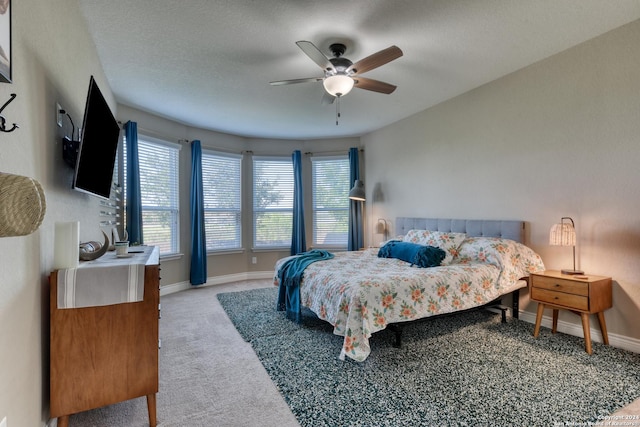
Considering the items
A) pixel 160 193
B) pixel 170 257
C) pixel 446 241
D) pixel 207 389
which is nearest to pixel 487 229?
pixel 446 241

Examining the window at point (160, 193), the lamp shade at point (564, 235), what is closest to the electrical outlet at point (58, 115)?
the window at point (160, 193)

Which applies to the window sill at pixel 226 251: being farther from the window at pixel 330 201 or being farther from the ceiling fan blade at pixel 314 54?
the ceiling fan blade at pixel 314 54

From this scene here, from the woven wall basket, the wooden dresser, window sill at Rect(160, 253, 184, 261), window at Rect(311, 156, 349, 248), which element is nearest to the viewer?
the woven wall basket

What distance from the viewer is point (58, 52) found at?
1.85 meters

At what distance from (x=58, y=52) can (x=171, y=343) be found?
2.45 metres

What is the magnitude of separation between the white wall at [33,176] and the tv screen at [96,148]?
0.41 feet

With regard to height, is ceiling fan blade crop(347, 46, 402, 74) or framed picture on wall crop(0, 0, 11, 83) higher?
ceiling fan blade crop(347, 46, 402, 74)

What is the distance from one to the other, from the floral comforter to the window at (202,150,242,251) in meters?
2.78

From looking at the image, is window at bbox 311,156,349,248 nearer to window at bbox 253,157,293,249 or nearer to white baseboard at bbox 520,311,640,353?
window at bbox 253,157,293,249

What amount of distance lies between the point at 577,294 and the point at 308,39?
314 cm

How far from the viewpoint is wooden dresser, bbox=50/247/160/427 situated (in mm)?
1571

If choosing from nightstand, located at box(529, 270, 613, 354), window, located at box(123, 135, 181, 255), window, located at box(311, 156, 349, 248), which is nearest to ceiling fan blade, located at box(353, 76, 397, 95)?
nightstand, located at box(529, 270, 613, 354)

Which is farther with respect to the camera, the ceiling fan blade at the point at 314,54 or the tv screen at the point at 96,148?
the ceiling fan blade at the point at 314,54

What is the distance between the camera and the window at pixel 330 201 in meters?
6.07
